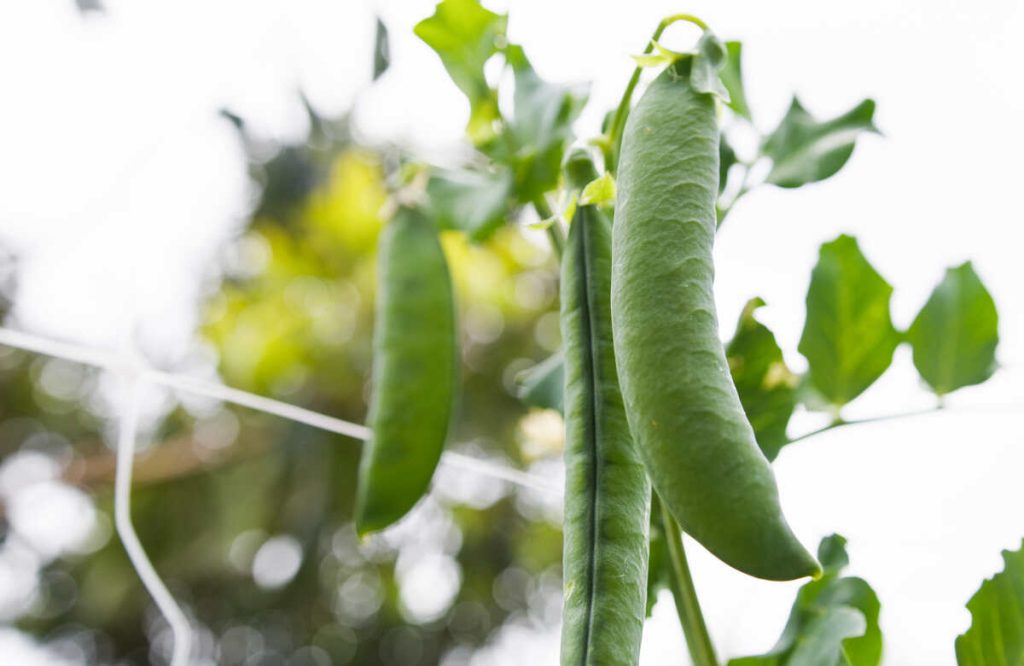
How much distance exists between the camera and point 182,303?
181 cm

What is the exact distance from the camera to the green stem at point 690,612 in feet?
1.47

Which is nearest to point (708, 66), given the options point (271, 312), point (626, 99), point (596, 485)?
point (626, 99)

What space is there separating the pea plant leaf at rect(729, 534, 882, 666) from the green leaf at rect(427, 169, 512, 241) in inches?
11.3

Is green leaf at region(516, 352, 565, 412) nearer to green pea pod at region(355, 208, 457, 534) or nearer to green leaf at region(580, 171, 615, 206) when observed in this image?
green pea pod at region(355, 208, 457, 534)

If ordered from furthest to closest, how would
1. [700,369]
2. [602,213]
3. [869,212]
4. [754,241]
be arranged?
[869,212], [754,241], [602,213], [700,369]

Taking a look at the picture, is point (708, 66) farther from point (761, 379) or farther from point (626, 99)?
point (761, 379)

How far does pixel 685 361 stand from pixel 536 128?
319 millimetres

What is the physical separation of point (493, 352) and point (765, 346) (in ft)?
3.93

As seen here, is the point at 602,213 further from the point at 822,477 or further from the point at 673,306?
the point at 822,477

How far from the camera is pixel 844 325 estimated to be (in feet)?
1.90

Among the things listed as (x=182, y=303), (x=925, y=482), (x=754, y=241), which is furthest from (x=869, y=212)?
(x=182, y=303)

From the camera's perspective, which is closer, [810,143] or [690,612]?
[690,612]

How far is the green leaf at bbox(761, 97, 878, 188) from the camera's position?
A: 1.83 ft

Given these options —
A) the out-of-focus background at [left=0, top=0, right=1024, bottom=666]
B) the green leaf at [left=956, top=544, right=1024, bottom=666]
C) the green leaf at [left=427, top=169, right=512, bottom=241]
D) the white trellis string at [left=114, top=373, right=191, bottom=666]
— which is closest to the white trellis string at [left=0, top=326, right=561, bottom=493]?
the white trellis string at [left=114, top=373, right=191, bottom=666]
